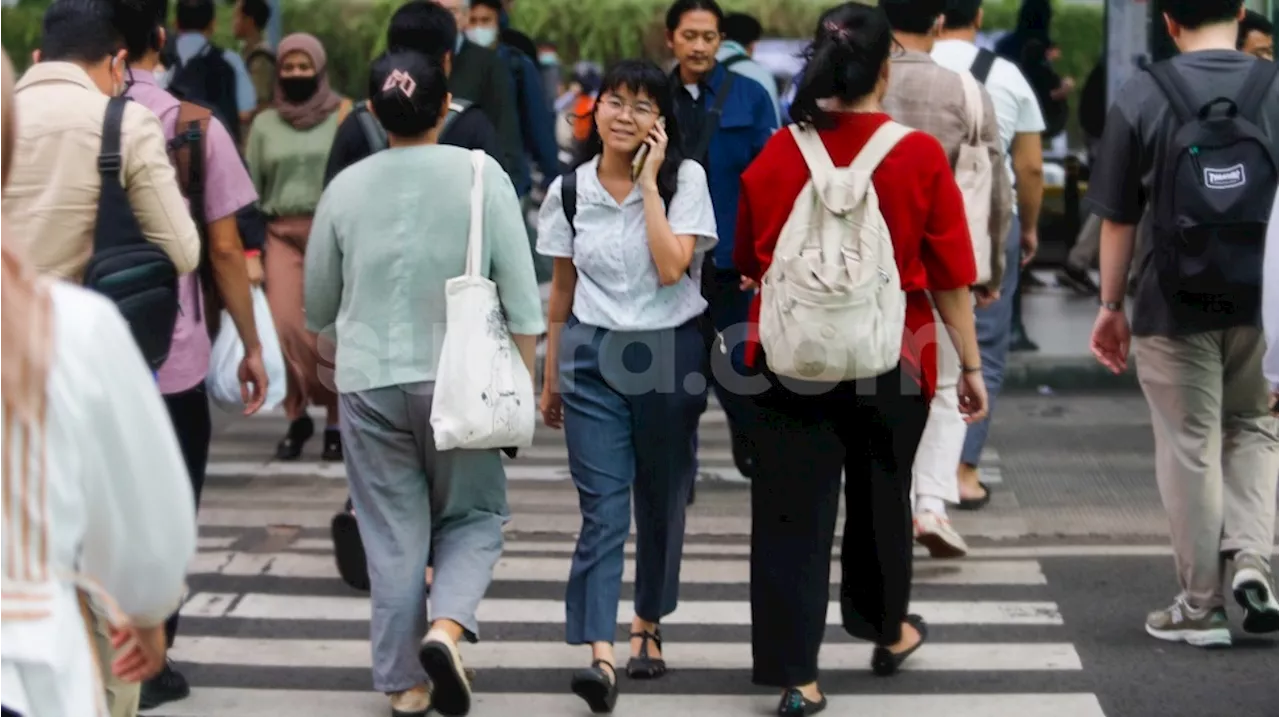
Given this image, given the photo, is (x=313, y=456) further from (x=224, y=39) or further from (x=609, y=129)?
(x=224, y=39)

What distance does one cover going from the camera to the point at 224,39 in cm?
1443

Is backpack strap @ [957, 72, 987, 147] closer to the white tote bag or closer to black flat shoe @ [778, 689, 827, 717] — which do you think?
the white tote bag

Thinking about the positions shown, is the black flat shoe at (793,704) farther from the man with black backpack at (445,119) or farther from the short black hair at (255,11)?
the short black hair at (255,11)

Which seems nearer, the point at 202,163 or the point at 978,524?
the point at 202,163

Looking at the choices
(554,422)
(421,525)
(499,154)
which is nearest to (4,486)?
(421,525)

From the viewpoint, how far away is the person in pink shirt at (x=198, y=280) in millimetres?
5465

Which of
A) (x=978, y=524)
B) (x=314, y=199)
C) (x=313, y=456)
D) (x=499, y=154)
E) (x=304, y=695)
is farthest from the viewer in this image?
(x=313, y=456)

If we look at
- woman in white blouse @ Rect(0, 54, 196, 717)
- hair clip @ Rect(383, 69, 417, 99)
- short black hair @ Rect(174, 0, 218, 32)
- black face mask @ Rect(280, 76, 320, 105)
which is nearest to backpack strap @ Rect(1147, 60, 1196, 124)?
hair clip @ Rect(383, 69, 417, 99)

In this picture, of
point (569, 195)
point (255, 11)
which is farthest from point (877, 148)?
point (255, 11)

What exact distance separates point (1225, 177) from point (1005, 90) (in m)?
2.02

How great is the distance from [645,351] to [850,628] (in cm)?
99

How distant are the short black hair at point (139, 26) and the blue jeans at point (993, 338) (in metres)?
3.63

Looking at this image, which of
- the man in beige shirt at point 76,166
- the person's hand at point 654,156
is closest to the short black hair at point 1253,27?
the person's hand at point 654,156

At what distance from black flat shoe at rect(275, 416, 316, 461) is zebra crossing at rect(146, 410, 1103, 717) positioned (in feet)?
3.12
